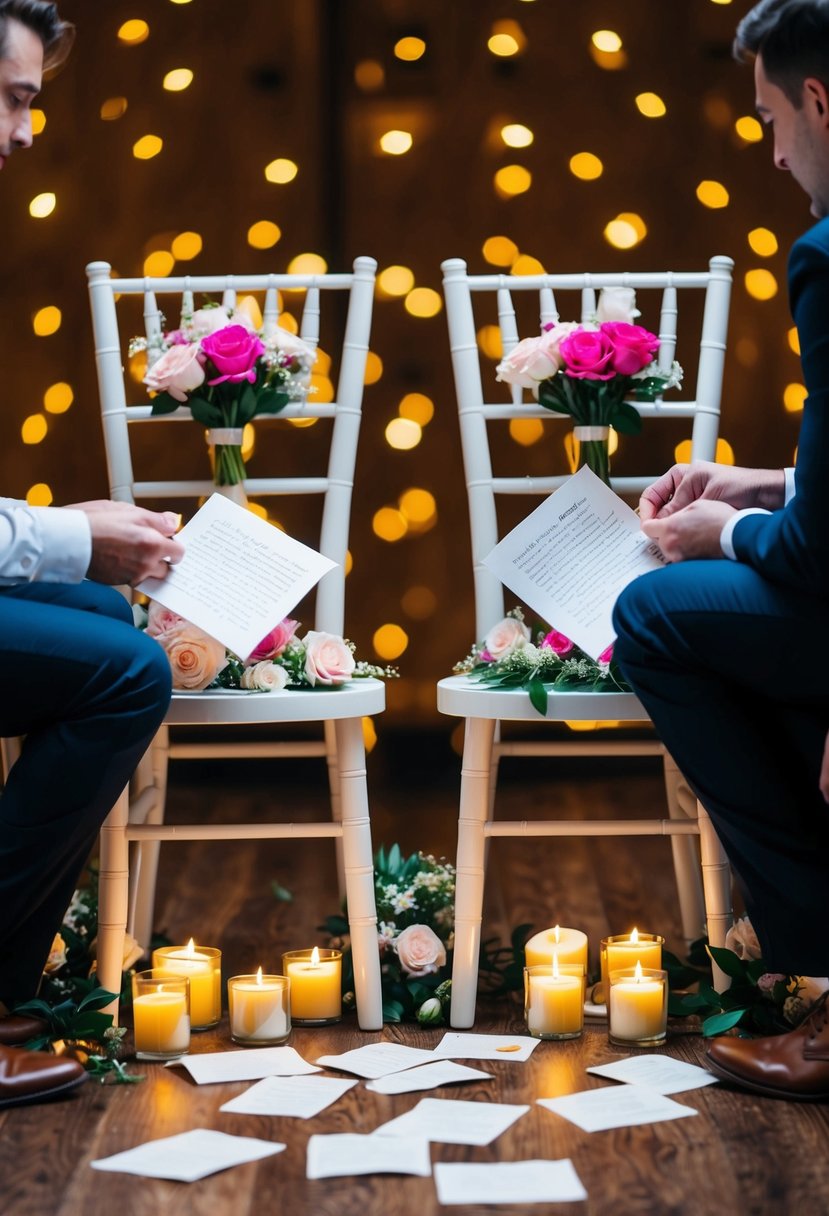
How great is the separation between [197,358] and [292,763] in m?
2.14

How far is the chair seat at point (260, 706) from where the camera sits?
170 cm

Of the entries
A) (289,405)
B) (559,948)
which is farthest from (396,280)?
(559,948)

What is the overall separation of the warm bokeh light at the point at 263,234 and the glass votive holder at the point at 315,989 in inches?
86.4

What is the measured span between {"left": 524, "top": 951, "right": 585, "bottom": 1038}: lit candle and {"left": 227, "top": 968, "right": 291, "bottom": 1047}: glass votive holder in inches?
12.0

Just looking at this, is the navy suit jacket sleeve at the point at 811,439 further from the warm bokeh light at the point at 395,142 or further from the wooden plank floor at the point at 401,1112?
the warm bokeh light at the point at 395,142

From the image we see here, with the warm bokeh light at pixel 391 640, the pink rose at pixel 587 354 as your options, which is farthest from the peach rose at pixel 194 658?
the warm bokeh light at pixel 391 640

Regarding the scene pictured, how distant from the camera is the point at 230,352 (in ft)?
6.10

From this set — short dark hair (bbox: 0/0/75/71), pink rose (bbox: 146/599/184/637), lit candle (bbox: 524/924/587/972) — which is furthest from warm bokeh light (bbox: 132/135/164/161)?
lit candle (bbox: 524/924/587/972)

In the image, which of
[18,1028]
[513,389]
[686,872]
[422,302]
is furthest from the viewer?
[422,302]

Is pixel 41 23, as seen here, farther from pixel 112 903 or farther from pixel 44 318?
pixel 44 318

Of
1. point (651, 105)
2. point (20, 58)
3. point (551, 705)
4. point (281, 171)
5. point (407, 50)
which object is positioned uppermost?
point (407, 50)

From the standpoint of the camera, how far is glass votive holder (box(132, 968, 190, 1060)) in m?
1.68

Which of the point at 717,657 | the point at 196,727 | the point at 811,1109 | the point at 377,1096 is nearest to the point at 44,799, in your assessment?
the point at 377,1096

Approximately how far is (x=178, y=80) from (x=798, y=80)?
92.7 inches
